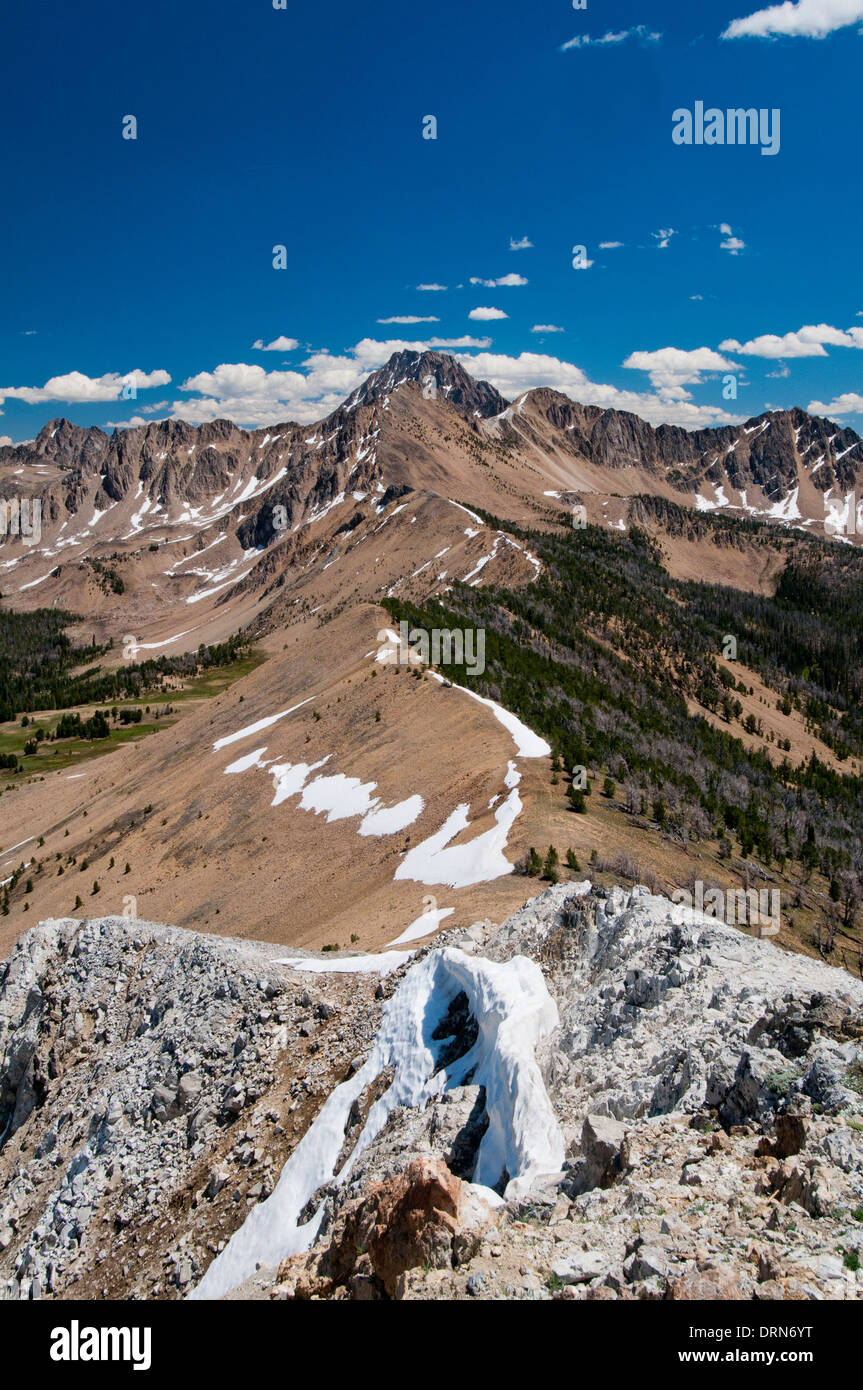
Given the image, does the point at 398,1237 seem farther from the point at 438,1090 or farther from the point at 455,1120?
the point at 438,1090

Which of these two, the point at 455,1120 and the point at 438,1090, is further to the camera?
the point at 438,1090

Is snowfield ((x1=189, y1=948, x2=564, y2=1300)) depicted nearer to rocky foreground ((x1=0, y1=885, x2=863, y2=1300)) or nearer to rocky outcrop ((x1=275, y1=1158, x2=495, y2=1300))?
rocky foreground ((x1=0, y1=885, x2=863, y2=1300))

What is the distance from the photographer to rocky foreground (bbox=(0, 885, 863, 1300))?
8.30m

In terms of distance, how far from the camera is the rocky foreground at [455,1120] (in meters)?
8.30

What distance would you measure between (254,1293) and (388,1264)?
4375mm

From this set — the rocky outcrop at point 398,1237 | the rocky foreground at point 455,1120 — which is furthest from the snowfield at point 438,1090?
the rocky outcrop at point 398,1237

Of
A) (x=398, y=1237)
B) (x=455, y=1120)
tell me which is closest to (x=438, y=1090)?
(x=455, y=1120)

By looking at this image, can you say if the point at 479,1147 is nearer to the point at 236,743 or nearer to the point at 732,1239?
the point at 732,1239

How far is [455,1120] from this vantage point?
1302 cm

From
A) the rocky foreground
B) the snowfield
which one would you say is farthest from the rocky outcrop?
the snowfield

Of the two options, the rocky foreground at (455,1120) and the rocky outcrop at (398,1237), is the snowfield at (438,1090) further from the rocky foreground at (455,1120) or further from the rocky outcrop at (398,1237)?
the rocky outcrop at (398,1237)

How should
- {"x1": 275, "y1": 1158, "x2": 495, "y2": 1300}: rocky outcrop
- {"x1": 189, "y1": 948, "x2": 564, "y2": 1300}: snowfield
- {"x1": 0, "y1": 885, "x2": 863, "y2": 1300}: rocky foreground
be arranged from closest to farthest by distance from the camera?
{"x1": 0, "y1": 885, "x2": 863, "y2": 1300}: rocky foreground < {"x1": 275, "y1": 1158, "x2": 495, "y2": 1300}: rocky outcrop < {"x1": 189, "y1": 948, "x2": 564, "y2": 1300}: snowfield

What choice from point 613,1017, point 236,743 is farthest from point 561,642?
point 613,1017

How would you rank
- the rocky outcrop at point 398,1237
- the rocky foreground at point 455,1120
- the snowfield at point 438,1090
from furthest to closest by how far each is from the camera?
the snowfield at point 438,1090
the rocky outcrop at point 398,1237
the rocky foreground at point 455,1120
